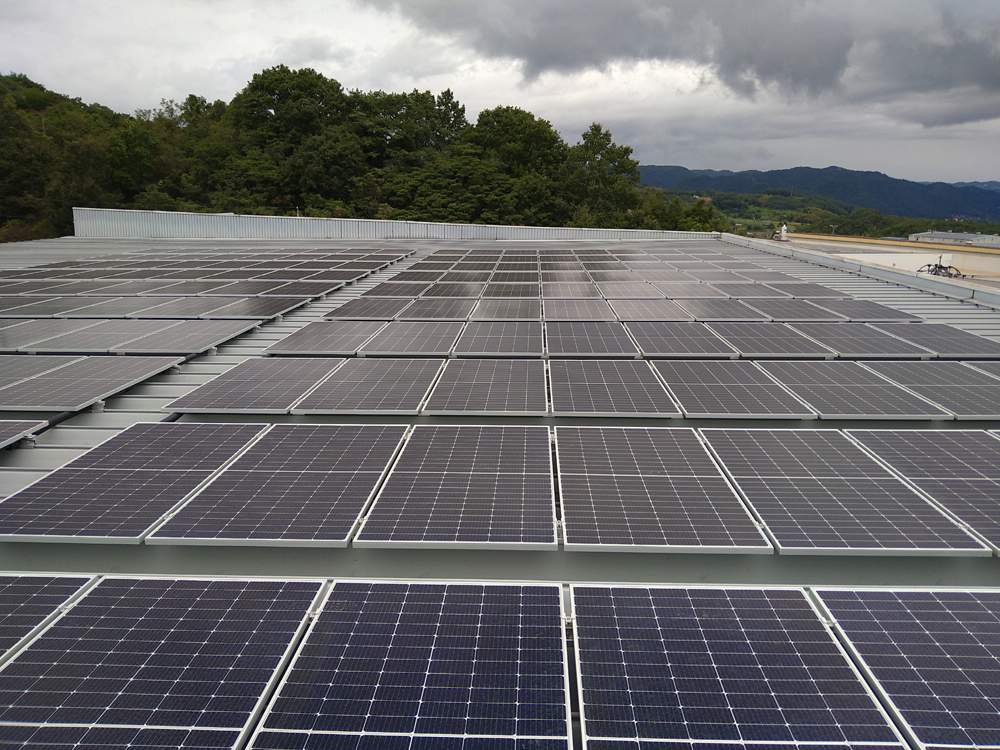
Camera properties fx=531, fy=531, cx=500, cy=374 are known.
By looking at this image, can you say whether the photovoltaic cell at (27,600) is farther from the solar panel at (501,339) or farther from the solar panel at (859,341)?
the solar panel at (859,341)

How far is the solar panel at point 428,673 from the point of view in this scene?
4.02m

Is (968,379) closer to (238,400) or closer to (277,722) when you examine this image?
(277,722)

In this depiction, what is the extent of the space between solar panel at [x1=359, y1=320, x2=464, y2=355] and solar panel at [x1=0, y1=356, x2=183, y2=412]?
4.39m

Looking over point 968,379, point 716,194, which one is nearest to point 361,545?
point 968,379

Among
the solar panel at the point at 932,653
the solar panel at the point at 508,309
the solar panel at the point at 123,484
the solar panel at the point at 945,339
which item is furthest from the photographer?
the solar panel at the point at 508,309

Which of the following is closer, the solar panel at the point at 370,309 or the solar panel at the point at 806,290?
the solar panel at the point at 370,309

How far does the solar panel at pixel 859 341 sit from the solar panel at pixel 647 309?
327cm

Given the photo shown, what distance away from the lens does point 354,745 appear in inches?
155

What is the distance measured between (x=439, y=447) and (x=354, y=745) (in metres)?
4.47

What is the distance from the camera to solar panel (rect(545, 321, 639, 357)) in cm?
1245

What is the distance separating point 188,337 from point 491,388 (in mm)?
8379

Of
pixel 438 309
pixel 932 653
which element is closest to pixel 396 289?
pixel 438 309

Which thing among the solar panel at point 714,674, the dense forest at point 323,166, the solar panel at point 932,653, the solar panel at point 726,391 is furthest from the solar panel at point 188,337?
the dense forest at point 323,166

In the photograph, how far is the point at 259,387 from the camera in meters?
10.3
